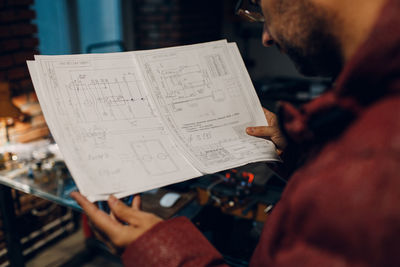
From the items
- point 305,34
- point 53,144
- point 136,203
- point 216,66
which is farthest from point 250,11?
point 53,144

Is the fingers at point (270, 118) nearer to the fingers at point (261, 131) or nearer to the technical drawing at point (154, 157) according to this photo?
the fingers at point (261, 131)

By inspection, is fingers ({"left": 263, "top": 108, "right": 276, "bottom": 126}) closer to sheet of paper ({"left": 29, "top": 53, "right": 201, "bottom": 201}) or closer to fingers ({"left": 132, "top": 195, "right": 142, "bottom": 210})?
sheet of paper ({"left": 29, "top": 53, "right": 201, "bottom": 201})

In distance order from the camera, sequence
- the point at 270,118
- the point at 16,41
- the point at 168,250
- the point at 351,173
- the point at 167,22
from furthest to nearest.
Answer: the point at 167,22, the point at 16,41, the point at 270,118, the point at 168,250, the point at 351,173

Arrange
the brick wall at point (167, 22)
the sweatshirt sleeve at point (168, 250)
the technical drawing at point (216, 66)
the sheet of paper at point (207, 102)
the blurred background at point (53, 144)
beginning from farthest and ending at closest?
the brick wall at point (167, 22) → the blurred background at point (53, 144) → the technical drawing at point (216, 66) → the sheet of paper at point (207, 102) → the sweatshirt sleeve at point (168, 250)

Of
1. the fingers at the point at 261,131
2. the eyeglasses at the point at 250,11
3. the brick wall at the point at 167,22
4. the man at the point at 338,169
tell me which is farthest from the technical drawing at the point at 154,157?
the brick wall at the point at 167,22

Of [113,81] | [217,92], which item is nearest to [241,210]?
[217,92]

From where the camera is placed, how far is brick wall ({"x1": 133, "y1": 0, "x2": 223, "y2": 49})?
304cm

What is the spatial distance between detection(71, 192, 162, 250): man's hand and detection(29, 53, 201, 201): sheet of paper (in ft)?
0.08

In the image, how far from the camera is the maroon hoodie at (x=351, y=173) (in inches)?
14.6

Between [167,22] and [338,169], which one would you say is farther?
[167,22]

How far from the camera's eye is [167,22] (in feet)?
10.1

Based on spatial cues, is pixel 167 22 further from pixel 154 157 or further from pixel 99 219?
pixel 99 219

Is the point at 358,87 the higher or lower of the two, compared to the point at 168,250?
higher

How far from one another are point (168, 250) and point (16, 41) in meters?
1.88
